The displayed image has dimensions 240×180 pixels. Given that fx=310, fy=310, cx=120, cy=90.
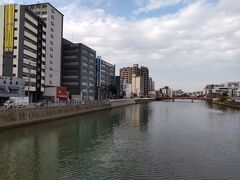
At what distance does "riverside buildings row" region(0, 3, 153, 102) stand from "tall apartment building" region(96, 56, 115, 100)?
26.0 feet

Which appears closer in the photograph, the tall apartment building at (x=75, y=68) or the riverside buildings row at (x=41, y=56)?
the riverside buildings row at (x=41, y=56)

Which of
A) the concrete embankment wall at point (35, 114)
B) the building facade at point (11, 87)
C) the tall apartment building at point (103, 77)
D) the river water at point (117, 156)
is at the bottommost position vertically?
the river water at point (117, 156)

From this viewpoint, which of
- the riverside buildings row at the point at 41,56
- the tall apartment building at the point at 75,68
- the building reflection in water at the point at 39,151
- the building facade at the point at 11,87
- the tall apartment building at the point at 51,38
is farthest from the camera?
the tall apartment building at the point at 75,68

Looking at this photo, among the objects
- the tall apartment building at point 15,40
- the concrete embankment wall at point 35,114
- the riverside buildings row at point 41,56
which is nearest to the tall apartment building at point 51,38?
the riverside buildings row at point 41,56

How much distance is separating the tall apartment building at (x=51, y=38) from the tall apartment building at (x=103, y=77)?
163 feet

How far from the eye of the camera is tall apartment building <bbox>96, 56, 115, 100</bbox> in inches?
6270

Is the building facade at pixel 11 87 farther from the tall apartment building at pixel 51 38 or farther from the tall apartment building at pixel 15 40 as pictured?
the tall apartment building at pixel 51 38

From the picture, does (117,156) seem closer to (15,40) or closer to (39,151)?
(39,151)

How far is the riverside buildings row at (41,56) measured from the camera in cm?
8281

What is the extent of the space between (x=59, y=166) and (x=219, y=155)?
15673 mm

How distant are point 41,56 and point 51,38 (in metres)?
9.84

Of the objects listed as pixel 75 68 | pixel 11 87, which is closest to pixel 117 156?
pixel 11 87

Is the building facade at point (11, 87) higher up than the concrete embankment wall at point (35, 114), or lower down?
higher up

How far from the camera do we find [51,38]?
4053 inches
